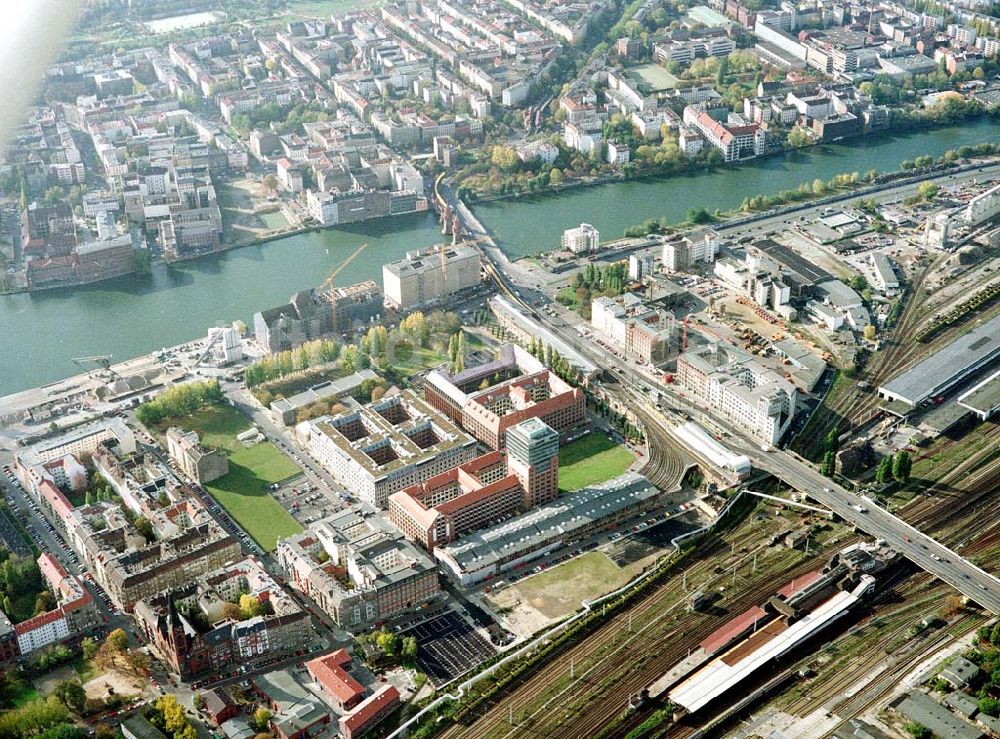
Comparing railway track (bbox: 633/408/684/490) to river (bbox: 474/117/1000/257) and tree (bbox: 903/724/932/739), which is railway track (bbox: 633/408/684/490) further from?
river (bbox: 474/117/1000/257)

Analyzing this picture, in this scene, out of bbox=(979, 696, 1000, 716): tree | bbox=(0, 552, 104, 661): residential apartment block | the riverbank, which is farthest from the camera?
the riverbank

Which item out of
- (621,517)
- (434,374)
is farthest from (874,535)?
(434,374)

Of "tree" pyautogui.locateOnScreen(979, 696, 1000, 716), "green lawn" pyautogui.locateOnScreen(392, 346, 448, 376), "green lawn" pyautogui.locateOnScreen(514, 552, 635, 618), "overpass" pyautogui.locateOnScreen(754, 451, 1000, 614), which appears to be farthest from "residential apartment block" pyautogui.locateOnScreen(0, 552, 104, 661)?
"tree" pyautogui.locateOnScreen(979, 696, 1000, 716)

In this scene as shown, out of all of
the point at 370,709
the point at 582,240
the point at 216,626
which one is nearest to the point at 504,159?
the point at 582,240

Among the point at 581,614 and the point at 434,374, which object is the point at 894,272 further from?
the point at 581,614

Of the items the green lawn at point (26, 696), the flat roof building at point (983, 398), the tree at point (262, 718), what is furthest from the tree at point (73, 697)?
the flat roof building at point (983, 398)

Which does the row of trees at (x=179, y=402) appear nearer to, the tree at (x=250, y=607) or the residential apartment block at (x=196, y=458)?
the residential apartment block at (x=196, y=458)
